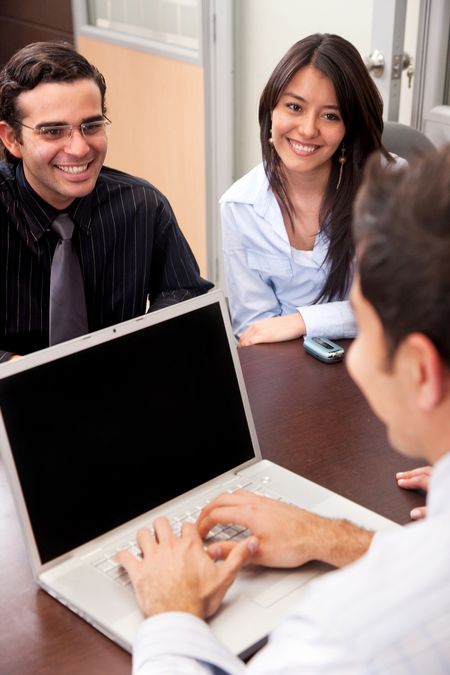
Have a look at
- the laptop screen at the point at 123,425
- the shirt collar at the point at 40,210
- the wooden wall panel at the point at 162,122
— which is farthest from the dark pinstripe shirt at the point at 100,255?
the wooden wall panel at the point at 162,122

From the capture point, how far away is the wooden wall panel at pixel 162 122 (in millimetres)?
3520

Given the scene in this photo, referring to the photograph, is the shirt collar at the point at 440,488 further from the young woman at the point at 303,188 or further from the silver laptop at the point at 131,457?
the young woman at the point at 303,188

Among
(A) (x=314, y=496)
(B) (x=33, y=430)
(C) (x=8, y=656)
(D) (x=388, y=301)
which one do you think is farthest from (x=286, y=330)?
(D) (x=388, y=301)

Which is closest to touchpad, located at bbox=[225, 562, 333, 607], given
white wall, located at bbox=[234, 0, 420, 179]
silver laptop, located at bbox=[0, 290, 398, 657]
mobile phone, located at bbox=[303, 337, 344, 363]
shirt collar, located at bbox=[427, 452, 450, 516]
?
silver laptop, located at bbox=[0, 290, 398, 657]

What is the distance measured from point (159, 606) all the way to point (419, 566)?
39 centimetres

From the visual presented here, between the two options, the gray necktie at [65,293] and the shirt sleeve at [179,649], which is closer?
the shirt sleeve at [179,649]

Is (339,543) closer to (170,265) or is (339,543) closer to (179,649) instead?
(179,649)

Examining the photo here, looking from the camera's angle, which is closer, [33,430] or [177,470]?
[33,430]

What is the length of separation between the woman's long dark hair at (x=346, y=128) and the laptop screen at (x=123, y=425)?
0.76 m

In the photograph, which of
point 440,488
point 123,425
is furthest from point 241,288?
point 440,488

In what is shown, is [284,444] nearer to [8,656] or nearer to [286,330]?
[286,330]

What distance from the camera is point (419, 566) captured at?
0.71m

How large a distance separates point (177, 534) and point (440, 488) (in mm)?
512

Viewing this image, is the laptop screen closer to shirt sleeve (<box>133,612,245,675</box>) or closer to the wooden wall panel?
shirt sleeve (<box>133,612,245,675</box>)
